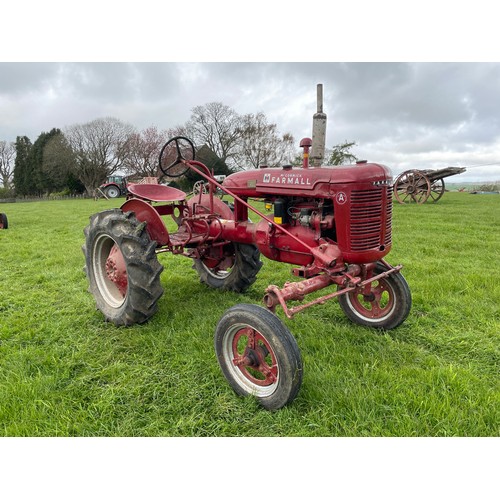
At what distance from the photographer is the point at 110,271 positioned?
348 cm

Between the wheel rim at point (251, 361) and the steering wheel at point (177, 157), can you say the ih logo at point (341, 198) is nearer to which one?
the wheel rim at point (251, 361)

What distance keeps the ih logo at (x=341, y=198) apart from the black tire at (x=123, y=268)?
1656 mm

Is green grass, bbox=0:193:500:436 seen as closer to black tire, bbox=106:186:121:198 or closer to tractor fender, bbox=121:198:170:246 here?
tractor fender, bbox=121:198:170:246

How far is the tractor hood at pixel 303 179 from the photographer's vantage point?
2.47 metres

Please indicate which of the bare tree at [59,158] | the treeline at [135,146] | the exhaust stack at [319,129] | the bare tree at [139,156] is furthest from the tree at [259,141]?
the exhaust stack at [319,129]

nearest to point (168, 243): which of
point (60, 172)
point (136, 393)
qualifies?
point (136, 393)

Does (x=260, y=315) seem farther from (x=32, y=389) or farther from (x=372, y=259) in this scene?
(x=32, y=389)

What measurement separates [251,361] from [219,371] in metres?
0.38

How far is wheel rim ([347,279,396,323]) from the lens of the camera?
314cm

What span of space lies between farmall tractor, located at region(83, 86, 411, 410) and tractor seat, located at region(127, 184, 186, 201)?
13 mm

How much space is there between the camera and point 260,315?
7.09ft

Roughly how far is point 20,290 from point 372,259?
4282mm

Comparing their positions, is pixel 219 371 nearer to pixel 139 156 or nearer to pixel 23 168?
pixel 139 156

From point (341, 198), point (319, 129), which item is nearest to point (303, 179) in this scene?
point (341, 198)
